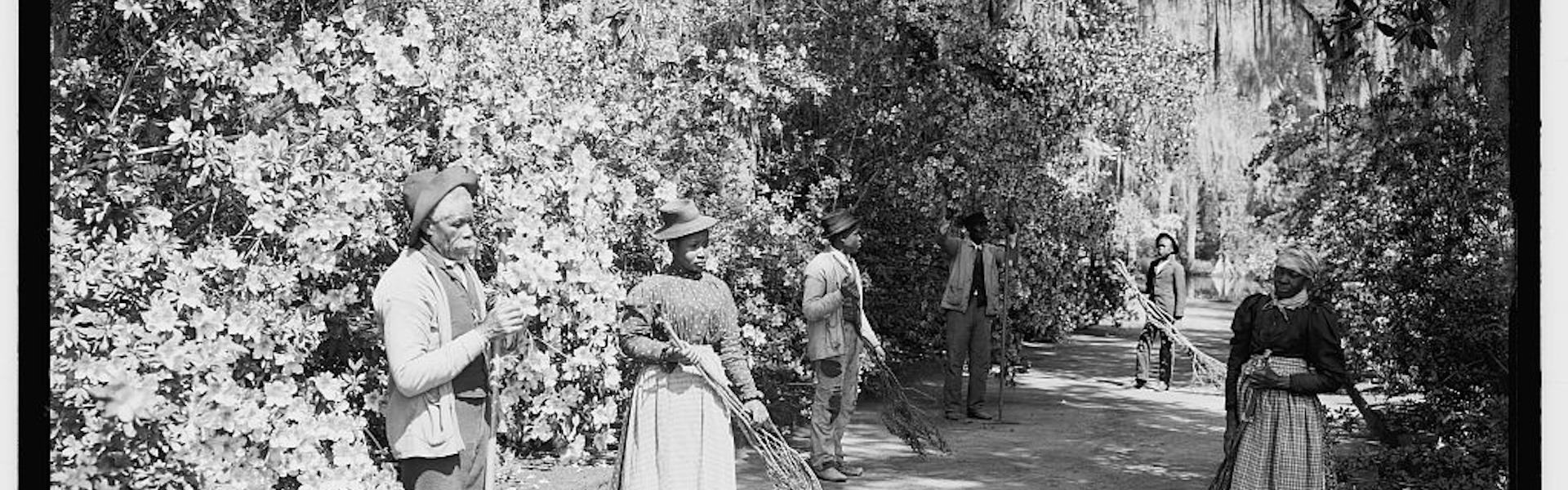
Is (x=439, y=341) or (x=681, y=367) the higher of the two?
(x=439, y=341)

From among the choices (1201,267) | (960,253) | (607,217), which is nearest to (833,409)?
(607,217)

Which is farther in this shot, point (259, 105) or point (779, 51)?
point (779, 51)

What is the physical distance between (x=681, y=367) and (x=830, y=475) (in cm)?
276

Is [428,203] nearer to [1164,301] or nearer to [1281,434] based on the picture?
[1281,434]

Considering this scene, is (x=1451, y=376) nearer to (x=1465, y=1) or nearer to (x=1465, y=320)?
(x=1465, y=320)

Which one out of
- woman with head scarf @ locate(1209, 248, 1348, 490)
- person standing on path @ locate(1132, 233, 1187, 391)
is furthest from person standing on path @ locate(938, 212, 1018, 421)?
woman with head scarf @ locate(1209, 248, 1348, 490)

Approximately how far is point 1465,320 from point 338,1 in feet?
17.3

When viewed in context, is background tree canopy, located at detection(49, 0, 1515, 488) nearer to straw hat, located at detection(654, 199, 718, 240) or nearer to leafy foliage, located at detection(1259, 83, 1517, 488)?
leafy foliage, located at detection(1259, 83, 1517, 488)

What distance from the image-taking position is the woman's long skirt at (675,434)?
5.73 meters

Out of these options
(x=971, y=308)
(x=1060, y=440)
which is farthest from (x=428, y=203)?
(x=971, y=308)

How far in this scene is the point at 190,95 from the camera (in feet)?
18.2

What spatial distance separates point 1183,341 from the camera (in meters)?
11.7

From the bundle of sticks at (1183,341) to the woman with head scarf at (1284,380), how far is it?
5202mm

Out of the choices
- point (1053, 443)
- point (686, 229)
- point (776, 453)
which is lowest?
point (1053, 443)
